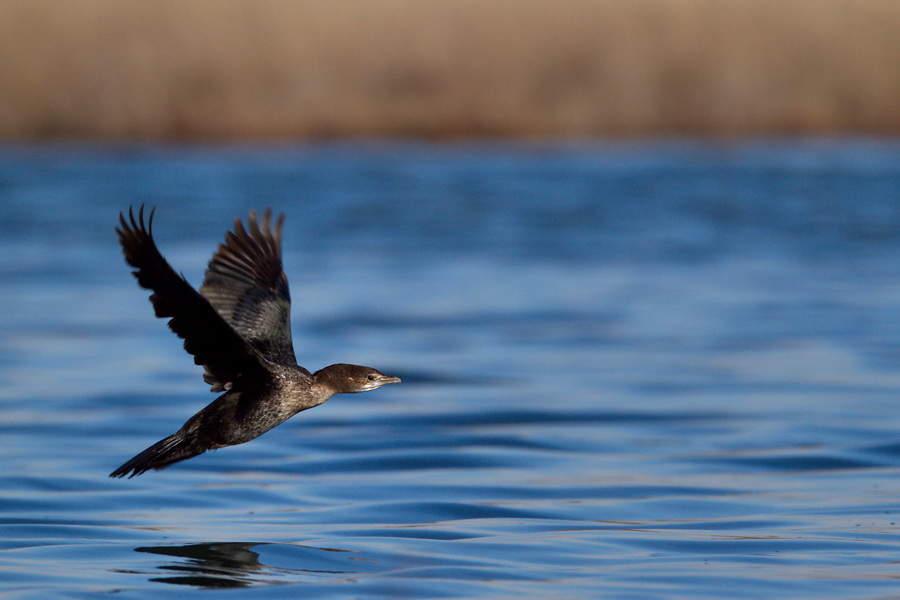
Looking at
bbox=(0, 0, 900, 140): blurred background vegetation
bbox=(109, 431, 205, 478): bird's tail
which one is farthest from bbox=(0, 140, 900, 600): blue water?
bbox=(0, 0, 900, 140): blurred background vegetation

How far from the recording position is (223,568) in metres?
5.68

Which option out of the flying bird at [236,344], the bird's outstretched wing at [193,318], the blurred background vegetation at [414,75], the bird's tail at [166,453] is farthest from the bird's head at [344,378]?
the blurred background vegetation at [414,75]

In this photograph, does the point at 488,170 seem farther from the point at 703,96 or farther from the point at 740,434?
the point at 740,434

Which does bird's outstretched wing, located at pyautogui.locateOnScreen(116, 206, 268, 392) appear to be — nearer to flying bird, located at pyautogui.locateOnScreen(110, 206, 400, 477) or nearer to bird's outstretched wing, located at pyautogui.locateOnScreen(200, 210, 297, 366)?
flying bird, located at pyautogui.locateOnScreen(110, 206, 400, 477)

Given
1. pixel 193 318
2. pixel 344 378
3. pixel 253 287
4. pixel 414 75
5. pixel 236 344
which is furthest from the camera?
pixel 414 75

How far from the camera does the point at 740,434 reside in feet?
29.2

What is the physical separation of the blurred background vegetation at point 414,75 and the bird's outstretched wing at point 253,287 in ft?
60.3

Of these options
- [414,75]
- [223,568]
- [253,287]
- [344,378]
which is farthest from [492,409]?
[414,75]

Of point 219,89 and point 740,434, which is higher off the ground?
point 219,89

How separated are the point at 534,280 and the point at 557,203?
726cm

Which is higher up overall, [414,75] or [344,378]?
[414,75]

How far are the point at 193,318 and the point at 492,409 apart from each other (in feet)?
15.6

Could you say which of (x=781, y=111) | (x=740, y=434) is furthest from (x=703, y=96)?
(x=740, y=434)

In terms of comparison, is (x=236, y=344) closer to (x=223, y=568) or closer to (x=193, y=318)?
(x=193, y=318)
